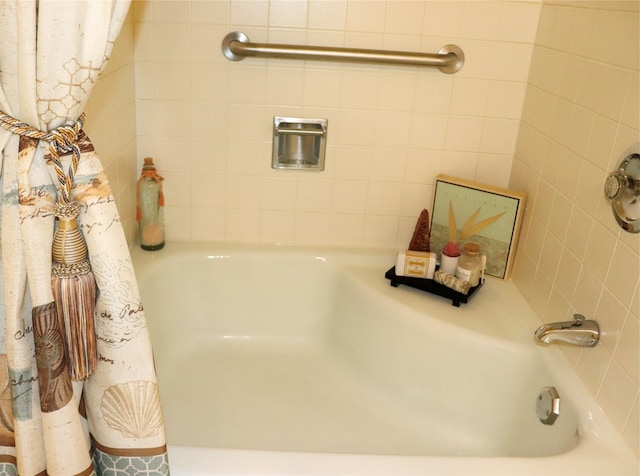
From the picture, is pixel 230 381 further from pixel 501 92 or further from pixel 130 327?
pixel 501 92

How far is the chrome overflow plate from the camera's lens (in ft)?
4.32

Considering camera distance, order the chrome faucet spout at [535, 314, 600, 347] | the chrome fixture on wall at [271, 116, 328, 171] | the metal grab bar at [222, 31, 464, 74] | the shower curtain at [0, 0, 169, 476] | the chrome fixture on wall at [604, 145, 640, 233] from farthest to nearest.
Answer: the chrome fixture on wall at [271, 116, 328, 171] → the metal grab bar at [222, 31, 464, 74] → the chrome faucet spout at [535, 314, 600, 347] → the chrome fixture on wall at [604, 145, 640, 233] → the shower curtain at [0, 0, 169, 476]

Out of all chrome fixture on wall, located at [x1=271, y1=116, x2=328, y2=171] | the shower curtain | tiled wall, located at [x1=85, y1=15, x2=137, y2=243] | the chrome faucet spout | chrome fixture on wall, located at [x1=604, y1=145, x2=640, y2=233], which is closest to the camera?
the shower curtain

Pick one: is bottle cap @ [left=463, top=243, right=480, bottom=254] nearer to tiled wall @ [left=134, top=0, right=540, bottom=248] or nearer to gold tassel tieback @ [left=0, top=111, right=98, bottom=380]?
tiled wall @ [left=134, top=0, right=540, bottom=248]

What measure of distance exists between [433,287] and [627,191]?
2.01 feet

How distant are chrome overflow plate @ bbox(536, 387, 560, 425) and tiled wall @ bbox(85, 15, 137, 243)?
1.14 meters

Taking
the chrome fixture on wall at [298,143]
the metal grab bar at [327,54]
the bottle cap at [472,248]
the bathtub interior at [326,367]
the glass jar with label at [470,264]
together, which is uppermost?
the metal grab bar at [327,54]

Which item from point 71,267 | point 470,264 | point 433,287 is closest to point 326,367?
point 433,287

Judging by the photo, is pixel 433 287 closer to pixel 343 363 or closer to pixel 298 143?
pixel 343 363

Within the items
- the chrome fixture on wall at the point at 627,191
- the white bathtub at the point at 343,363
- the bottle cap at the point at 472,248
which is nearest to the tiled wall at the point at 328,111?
the white bathtub at the point at 343,363

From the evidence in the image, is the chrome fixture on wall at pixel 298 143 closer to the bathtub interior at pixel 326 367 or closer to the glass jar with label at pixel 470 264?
the bathtub interior at pixel 326 367

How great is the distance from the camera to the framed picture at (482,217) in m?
1.70

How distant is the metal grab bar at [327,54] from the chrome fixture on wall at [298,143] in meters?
0.19

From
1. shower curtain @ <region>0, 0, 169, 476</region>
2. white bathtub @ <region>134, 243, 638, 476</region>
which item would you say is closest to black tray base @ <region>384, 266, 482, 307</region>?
white bathtub @ <region>134, 243, 638, 476</region>
